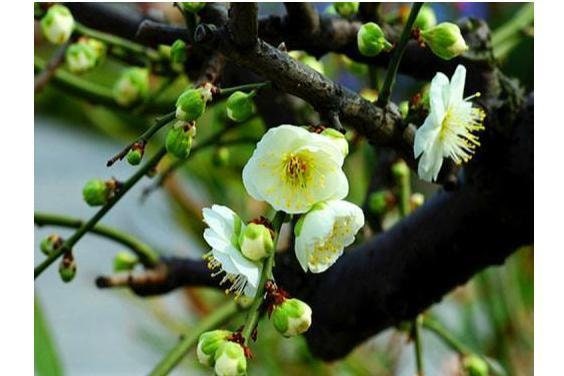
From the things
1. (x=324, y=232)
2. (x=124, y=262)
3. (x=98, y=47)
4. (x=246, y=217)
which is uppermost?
(x=324, y=232)

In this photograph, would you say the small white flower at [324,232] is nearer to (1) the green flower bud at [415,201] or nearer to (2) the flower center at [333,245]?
(2) the flower center at [333,245]

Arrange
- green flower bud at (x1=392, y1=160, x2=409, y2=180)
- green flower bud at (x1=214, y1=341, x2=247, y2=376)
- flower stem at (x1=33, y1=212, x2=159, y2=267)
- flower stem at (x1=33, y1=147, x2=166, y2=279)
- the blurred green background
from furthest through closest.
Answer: the blurred green background, green flower bud at (x1=392, y1=160, x2=409, y2=180), flower stem at (x1=33, y1=212, x2=159, y2=267), flower stem at (x1=33, y1=147, x2=166, y2=279), green flower bud at (x1=214, y1=341, x2=247, y2=376)

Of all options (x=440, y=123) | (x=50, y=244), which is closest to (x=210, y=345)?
(x=440, y=123)

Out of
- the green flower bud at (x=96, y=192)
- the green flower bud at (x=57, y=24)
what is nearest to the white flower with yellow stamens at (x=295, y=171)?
the green flower bud at (x=96, y=192)

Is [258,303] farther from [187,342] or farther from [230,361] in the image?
[187,342]

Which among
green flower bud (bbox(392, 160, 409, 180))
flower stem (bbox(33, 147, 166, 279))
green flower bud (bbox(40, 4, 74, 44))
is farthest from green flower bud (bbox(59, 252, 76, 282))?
green flower bud (bbox(392, 160, 409, 180))

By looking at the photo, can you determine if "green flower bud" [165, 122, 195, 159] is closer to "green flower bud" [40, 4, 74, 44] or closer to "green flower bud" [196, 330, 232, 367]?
"green flower bud" [196, 330, 232, 367]
